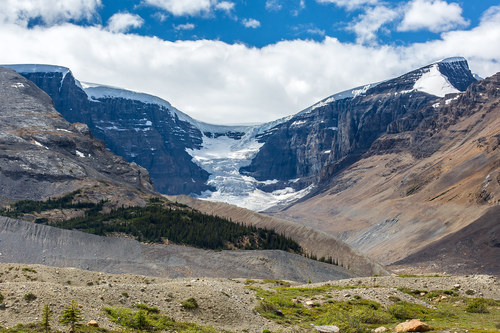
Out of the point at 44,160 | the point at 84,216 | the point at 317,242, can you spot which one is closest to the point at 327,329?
the point at 317,242

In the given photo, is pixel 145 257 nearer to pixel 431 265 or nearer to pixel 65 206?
pixel 65 206

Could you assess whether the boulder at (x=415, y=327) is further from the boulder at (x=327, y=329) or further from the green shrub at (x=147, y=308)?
the green shrub at (x=147, y=308)

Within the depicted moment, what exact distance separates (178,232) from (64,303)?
306 feet

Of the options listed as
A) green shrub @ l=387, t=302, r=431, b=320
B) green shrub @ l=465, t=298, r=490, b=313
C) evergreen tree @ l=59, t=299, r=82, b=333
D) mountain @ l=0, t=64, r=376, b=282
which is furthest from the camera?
mountain @ l=0, t=64, r=376, b=282

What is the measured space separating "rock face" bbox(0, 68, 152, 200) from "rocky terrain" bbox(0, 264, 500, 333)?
347 ft

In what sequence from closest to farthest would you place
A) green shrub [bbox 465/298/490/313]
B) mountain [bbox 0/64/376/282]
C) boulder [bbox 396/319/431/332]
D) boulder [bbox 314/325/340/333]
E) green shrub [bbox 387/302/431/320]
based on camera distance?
boulder [bbox 396/319/431/332] < boulder [bbox 314/325/340/333] < green shrub [bbox 387/302/431/320] < green shrub [bbox 465/298/490/313] < mountain [bbox 0/64/376/282]

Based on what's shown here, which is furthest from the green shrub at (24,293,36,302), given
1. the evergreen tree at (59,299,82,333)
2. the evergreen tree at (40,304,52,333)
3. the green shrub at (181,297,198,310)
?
the green shrub at (181,297,198,310)

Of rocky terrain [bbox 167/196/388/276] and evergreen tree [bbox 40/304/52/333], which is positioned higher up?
evergreen tree [bbox 40/304/52/333]

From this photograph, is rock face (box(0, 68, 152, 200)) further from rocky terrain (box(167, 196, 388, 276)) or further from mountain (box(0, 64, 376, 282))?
rocky terrain (box(167, 196, 388, 276))

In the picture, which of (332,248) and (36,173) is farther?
(36,173)

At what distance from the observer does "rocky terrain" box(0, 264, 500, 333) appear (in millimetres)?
29344

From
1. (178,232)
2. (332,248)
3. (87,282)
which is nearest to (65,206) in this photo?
(178,232)

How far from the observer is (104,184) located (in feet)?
525

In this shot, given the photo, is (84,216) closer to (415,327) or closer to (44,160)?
(44,160)
